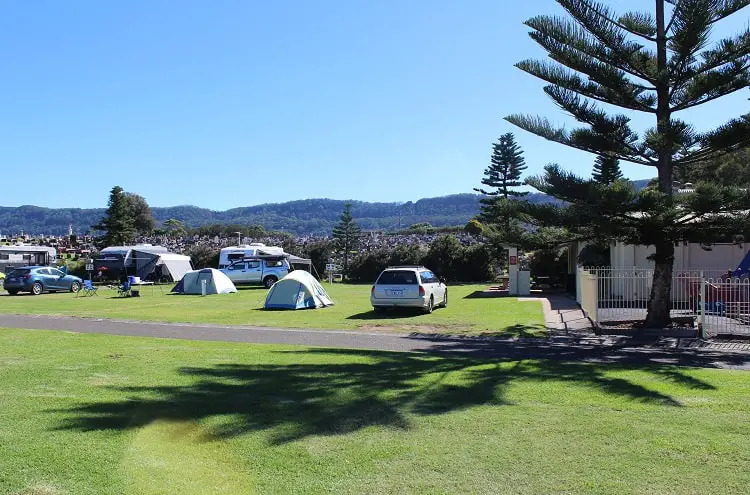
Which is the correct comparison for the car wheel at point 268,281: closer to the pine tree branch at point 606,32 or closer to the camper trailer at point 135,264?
the camper trailer at point 135,264

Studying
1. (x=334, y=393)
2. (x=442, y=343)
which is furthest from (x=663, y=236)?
(x=334, y=393)

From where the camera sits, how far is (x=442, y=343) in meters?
12.0

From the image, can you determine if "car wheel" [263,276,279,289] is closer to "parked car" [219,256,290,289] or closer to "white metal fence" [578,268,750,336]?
"parked car" [219,256,290,289]

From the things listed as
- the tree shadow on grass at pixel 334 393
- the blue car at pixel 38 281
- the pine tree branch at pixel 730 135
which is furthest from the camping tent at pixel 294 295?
the blue car at pixel 38 281

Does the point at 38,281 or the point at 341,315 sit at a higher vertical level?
the point at 38,281

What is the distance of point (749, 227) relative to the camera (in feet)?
44.1

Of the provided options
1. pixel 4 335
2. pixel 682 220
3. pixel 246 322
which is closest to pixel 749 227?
pixel 682 220

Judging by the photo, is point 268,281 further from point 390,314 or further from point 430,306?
point 430,306

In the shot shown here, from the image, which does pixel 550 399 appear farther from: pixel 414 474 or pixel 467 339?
pixel 467 339

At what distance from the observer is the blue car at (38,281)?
1164 inches

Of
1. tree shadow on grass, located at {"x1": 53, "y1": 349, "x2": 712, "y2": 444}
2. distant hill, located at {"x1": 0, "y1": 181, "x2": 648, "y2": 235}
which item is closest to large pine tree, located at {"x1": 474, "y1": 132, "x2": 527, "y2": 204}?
tree shadow on grass, located at {"x1": 53, "y1": 349, "x2": 712, "y2": 444}

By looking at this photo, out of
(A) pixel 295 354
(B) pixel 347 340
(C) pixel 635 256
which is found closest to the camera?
(A) pixel 295 354

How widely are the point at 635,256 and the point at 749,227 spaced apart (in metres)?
8.86

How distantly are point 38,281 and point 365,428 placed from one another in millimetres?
29277
